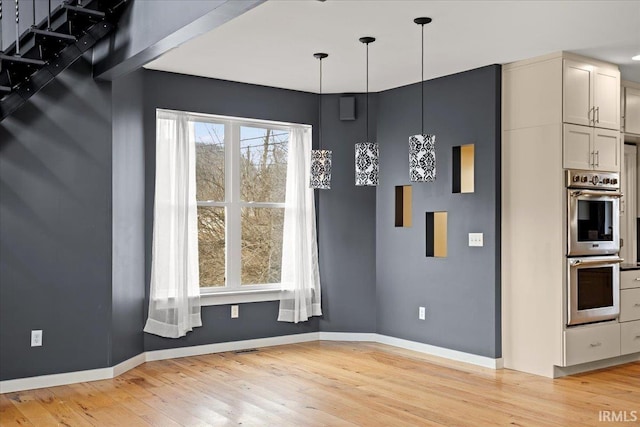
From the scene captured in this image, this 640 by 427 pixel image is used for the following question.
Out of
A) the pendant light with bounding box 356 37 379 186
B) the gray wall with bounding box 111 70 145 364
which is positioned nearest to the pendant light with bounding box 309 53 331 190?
the pendant light with bounding box 356 37 379 186

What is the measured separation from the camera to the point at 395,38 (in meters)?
4.84

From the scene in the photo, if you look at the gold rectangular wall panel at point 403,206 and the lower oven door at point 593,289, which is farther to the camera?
the gold rectangular wall panel at point 403,206

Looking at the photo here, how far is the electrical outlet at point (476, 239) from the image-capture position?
18.7 feet

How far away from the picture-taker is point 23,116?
188 inches

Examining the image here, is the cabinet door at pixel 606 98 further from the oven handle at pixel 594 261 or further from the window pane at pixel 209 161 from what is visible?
the window pane at pixel 209 161

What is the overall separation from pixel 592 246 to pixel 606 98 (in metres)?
1.31

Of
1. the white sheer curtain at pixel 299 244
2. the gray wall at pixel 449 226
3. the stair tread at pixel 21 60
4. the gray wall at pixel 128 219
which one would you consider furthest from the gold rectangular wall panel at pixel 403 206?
the stair tread at pixel 21 60

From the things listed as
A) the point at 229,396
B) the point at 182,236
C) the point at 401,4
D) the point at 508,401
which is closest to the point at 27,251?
the point at 182,236

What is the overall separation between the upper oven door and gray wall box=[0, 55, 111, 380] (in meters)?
3.76

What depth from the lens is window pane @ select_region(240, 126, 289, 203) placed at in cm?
648

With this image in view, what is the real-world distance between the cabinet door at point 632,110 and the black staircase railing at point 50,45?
4.50 m

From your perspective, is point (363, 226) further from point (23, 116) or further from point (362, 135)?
point (23, 116)

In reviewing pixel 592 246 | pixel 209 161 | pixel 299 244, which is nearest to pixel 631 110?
pixel 592 246

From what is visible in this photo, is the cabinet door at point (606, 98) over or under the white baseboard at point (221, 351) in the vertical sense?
over
